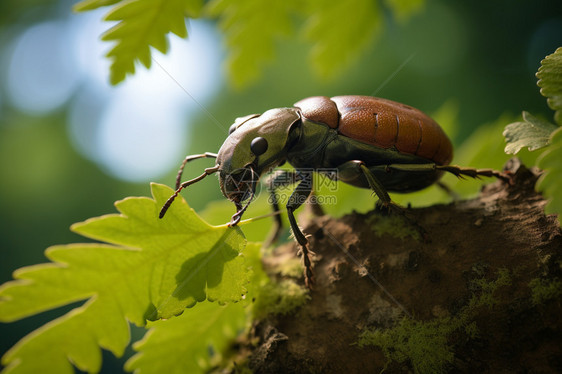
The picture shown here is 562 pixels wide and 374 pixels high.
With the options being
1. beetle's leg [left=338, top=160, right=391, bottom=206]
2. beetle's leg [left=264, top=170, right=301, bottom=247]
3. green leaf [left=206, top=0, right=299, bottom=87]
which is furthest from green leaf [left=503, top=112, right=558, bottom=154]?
green leaf [left=206, top=0, right=299, bottom=87]

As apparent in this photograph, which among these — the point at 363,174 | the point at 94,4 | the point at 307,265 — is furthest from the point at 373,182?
the point at 94,4

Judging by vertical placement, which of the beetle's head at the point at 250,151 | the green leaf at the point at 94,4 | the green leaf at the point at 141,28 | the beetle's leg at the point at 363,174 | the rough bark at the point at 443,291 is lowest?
the rough bark at the point at 443,291

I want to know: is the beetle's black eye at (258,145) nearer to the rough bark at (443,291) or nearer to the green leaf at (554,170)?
the rough bark at (443,291)

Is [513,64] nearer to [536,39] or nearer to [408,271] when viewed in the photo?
[536,39]

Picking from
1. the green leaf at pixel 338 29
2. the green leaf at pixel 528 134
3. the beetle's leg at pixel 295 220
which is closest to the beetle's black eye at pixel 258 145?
the beetle's leg at pixel 295 220

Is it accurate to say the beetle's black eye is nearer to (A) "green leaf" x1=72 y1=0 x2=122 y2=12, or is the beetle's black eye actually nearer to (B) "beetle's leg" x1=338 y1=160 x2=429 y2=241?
(B) "beetle's leg" x1=338 y1=160 x2=429 y2=241

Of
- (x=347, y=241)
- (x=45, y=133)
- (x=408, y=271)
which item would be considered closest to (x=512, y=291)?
(x=408, y=271)

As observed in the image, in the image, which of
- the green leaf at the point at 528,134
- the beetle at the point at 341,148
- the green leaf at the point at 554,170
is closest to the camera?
the green leaf at the point at 554,170
